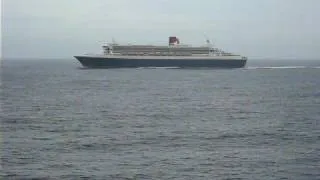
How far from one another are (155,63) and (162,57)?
6.11 ft

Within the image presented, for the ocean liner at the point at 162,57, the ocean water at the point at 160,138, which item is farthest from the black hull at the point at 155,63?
the ocean water at the point at 160,138

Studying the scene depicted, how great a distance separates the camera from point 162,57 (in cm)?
11019

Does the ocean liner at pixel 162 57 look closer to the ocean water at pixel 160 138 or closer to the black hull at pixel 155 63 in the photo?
the black hull at pixel 155 63

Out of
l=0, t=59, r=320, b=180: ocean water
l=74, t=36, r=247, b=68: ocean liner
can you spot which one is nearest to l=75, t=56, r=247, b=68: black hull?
l=74, t=36, r=247, b=68: ocean liner

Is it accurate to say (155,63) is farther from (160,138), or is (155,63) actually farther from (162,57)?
(160,138)

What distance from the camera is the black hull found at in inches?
4259

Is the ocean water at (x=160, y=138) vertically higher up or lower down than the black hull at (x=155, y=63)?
lower down

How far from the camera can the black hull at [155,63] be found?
108 m

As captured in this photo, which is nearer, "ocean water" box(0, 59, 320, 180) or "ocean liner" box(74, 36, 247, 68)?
"ocean water" box(0, 59, 320, 180)

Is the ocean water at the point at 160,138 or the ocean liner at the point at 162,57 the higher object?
the ocean liner at the point at 162,57

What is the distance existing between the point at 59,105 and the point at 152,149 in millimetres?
20940

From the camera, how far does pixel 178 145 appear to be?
2606 cm

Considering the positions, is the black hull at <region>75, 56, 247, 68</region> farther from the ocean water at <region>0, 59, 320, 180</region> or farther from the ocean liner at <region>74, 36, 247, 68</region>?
the ocean water at <region>0, 59, 320, 180</region>

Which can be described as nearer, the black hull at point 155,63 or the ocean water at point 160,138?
the ocean water at point 160,138
